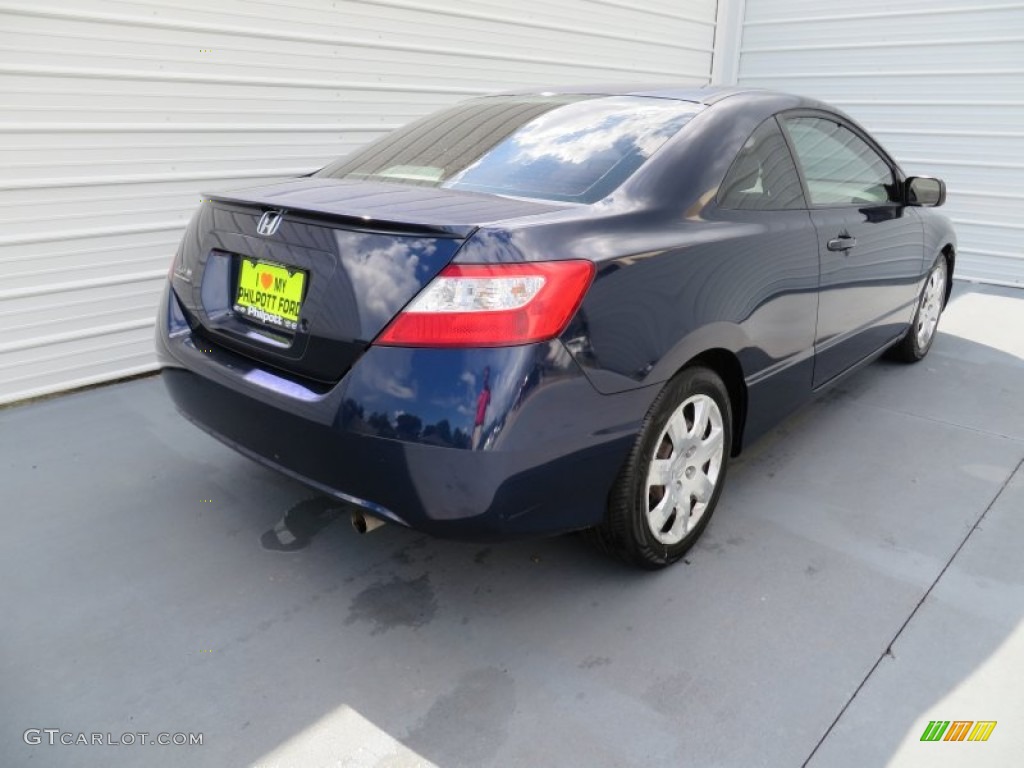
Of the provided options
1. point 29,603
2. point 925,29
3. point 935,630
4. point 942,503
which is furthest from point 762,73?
point 29,603

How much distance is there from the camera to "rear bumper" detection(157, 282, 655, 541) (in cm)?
180

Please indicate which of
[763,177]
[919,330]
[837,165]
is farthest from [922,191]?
[763,177]

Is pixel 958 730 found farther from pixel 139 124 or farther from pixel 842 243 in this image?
pixel 139 124

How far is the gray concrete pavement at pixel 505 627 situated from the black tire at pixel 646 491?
12cm

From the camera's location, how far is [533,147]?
2480mm

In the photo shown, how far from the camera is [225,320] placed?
2293mm

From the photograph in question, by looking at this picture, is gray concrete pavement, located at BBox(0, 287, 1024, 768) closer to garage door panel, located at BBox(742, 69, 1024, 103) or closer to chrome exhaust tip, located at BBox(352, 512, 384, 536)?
chrome exhaust tip, located at BBox(352, 512, 384, 536)

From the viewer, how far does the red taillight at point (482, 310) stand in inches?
71.1

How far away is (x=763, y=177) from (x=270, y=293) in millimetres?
1742

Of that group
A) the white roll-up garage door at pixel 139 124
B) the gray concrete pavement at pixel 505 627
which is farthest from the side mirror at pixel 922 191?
the white roll-up garage door at pixel 139 124

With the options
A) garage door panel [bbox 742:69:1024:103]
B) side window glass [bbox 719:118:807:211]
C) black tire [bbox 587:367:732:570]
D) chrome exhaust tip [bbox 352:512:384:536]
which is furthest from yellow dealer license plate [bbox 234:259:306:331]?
garage door panel [bbox 742:69:1024:103]

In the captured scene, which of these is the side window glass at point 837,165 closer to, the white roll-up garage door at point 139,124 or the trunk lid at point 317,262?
the trunk lid at point 317,262

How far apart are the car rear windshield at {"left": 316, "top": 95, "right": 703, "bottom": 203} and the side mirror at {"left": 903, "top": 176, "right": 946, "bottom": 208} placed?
162 cm

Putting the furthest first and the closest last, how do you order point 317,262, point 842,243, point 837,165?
point 837,165, point 842,243, point 317,262
